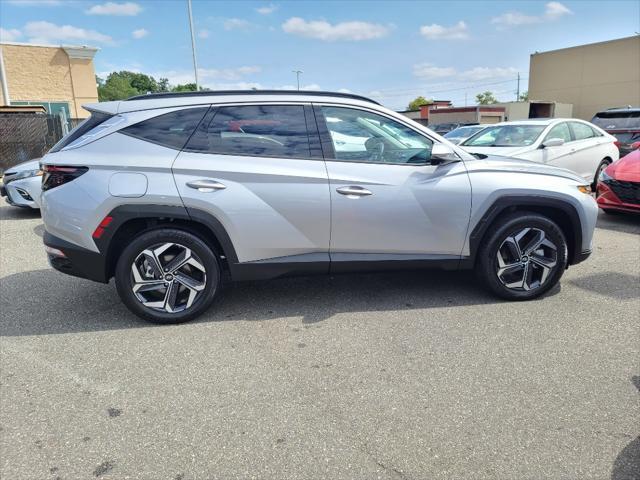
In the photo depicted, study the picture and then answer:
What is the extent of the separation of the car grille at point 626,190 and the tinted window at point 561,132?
64.1 inches

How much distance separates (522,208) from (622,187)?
4048 mm

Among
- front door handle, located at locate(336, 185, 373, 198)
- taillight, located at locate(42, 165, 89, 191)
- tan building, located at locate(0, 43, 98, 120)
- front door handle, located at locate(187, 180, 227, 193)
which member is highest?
tan building, located at locate(0, 43, 98, 120)

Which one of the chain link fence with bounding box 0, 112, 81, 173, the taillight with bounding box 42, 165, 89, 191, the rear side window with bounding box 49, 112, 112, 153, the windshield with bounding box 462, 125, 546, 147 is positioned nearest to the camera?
the taillight with bounding box 42, 165, 89, 191

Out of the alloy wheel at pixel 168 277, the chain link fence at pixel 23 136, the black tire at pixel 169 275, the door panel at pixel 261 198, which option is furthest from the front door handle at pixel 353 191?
the chain link fence at pixel 23 136

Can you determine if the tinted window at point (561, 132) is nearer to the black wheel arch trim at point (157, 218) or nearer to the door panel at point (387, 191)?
the door panel at point (387, 191)

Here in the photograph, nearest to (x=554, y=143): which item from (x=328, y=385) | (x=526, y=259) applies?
(x=526, y=259)

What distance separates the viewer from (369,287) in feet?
15.1

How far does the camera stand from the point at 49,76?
26031mm

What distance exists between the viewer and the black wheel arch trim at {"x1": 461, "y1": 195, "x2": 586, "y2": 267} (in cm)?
402

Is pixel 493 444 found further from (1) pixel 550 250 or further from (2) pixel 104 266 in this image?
(2) pixel 104 266

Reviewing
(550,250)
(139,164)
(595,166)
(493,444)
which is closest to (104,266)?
(139,164)

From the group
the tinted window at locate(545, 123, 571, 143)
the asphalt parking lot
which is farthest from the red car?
the asphalt parking lot

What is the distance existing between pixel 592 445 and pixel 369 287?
2470mm

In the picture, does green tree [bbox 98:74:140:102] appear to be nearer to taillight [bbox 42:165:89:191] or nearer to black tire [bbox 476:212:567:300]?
taillight [bbox 42:165:89:191]
